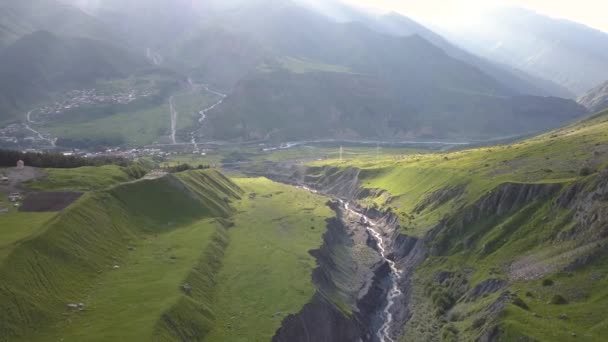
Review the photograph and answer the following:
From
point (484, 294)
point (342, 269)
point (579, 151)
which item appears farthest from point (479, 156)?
point (484, 294)

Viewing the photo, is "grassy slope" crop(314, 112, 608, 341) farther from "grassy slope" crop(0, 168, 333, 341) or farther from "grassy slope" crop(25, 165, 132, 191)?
"grassy slope" crop(25, 165, 132, 191)

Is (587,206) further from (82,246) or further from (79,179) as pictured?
(79,179)

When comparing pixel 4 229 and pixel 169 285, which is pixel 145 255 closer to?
pixel 169 285

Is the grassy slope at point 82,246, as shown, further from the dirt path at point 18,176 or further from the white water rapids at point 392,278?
the white water rapids at point 392,278

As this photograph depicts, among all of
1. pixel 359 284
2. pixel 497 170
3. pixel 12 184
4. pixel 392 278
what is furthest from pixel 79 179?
pixel 497 170

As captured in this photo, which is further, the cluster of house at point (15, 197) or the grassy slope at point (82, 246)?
the cluster of house at point (15, 197)

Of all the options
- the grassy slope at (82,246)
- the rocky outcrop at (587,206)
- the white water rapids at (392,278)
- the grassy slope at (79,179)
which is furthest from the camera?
the grassy slope at (79,179)

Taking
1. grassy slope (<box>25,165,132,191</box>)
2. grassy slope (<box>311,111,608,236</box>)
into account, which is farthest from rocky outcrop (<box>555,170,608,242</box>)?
grassy slope (<box>25,165,132,191</box>)

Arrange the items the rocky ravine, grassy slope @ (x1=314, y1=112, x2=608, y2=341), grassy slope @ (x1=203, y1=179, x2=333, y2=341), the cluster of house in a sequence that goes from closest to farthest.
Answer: grassy slope @ (x1=314, y1=112, x2=608, y2=341)
grassy slope @ (x1=203, y1=179, x2=333, y2=341)
the rocky ravine
the cluster of house

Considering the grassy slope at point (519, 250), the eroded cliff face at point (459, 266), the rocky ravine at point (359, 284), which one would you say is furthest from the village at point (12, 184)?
the grassy slope at point (519, 250)
